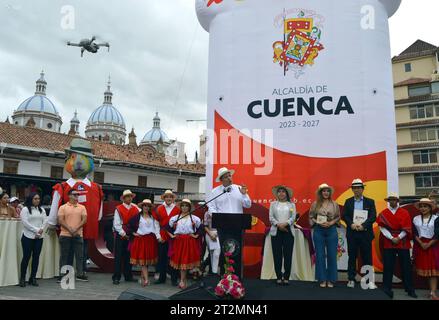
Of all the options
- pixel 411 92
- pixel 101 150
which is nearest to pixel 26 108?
pixel 101 150

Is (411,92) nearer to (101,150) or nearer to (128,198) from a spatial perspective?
(101,150)

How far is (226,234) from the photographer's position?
5.19m

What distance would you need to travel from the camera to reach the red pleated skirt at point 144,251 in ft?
19.0

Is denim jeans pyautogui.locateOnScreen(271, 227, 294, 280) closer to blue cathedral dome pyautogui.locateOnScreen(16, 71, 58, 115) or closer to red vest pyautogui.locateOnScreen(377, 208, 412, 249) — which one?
red vest pyautogui.locateOnScreen(377, 208, 412, 249)

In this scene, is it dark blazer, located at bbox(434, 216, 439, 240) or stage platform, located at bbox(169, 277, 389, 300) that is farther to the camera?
dark blazer, located at bbox(434, 216, 439, 240)

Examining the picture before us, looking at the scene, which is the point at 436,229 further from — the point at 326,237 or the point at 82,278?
the point at 82,278

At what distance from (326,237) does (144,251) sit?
270 centimetres

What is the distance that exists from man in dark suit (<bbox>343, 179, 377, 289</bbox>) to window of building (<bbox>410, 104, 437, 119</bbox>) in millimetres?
32120

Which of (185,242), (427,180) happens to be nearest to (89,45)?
(185,242)

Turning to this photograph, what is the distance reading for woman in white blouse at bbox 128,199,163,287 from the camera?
19.0 feet

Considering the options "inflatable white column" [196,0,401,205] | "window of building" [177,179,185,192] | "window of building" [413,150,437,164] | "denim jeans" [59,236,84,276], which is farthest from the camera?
"window of building" [177,179,185,192]

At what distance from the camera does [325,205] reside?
5164mm

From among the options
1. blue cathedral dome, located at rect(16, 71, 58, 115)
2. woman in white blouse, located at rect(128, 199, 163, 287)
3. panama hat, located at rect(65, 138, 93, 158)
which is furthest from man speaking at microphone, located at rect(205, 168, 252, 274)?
blue cathedral dome, located at rect(16, 71, 58, 115)

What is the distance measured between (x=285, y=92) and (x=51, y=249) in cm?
484
